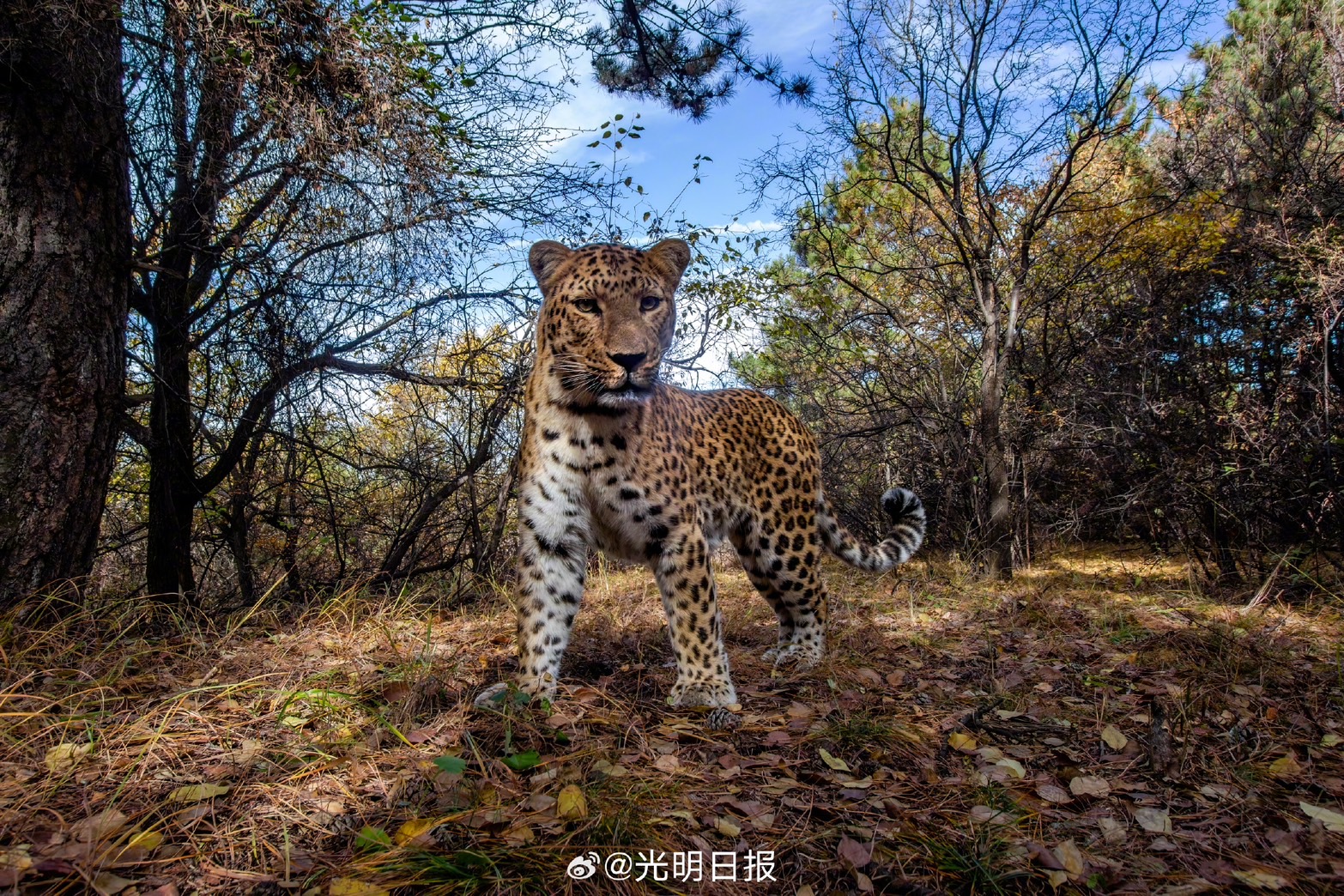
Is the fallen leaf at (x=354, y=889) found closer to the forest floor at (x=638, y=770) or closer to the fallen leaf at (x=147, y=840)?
the forest floor at (x=638, y=770)

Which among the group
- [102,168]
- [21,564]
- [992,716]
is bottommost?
[992,716]

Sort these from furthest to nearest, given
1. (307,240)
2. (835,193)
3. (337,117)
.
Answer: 1. (835,193)
2. (307,240)
3. (337,117)

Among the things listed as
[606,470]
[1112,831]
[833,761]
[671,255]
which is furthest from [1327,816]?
[671,255]

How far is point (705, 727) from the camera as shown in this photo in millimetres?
3680

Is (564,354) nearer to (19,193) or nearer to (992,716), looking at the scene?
(992,716)

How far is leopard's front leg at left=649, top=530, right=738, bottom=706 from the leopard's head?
892 mm

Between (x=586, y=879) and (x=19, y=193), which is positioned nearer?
(x=586, y=879)

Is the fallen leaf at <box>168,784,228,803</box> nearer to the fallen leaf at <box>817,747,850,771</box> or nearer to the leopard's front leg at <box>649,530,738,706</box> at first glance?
the leopard's front leg at <box>649,530,738,706</box>

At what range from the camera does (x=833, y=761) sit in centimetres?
330

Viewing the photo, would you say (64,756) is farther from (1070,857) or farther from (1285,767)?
(1285,767)

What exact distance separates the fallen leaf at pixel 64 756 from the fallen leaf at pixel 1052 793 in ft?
12.5

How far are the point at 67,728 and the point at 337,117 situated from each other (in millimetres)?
3699

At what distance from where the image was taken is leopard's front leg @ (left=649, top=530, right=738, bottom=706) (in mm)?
4062

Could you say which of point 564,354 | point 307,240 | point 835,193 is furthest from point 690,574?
point 835,193
